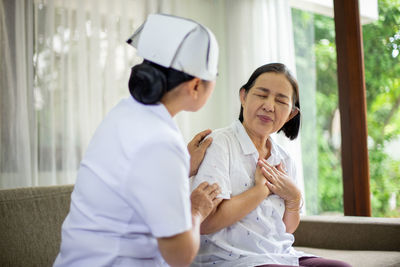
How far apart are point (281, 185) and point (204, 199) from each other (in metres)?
0.40

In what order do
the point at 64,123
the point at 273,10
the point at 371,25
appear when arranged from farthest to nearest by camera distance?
the point at 273,10, the point at 371,25, the point at 64,123

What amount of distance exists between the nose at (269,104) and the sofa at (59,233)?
0.77 m

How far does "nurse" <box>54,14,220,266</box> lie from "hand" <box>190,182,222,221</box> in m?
0.15

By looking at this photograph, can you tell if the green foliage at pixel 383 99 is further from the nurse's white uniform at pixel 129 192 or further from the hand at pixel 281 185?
the nurse's white uniform at pixel 129 192

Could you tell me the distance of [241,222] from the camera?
1542mm

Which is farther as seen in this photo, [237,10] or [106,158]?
[237,10]

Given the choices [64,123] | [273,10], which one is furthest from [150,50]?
[273,10]

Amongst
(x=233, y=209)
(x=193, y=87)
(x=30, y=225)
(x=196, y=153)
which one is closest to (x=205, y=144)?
(x=196, y=153)

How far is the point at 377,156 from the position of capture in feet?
9.74

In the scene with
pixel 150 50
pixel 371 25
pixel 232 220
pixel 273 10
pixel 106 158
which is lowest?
pixel 232 220

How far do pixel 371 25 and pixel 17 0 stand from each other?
2.24m

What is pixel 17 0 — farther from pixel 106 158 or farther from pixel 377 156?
pixel 377 156

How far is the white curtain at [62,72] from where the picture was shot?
8.19ft

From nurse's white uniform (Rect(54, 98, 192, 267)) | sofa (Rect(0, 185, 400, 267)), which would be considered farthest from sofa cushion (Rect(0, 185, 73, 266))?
nurse's white uniform (Rect(54, 98, 192, 267))
